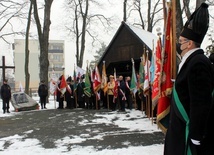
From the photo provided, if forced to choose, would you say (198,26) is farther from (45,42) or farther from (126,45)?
(45,42)

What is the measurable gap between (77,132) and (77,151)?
2.42 metres

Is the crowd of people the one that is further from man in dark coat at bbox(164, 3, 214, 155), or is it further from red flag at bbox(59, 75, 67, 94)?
man in dark coat at bbox(164, 3, 214, 155)

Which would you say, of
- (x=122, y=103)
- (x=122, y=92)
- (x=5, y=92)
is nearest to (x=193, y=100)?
(x=122, y=92)

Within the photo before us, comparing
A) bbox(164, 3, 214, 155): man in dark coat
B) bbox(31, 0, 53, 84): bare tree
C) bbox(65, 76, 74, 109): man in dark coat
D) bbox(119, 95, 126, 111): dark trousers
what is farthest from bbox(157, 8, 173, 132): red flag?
bbox(31, 0, 53, 84): bare tree

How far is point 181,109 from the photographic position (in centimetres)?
271

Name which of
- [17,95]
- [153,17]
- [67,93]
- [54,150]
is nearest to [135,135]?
[54,150]

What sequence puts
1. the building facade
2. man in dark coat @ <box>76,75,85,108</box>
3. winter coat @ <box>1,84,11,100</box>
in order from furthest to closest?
the building facade < man in dark coat @ <box>76,75,85,108</box> < winter coat @ <box>1,84,11,100</box>

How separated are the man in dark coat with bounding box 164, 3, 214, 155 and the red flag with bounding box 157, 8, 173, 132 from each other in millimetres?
1139

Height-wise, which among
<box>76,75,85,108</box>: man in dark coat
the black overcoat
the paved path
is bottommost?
the paved path

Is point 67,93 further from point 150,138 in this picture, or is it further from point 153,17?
point 153,17

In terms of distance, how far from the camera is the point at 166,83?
4234 mm

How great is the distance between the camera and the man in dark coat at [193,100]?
2473 millimetres

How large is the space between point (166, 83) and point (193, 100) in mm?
1752

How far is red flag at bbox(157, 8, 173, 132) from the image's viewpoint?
4004 millimetres
